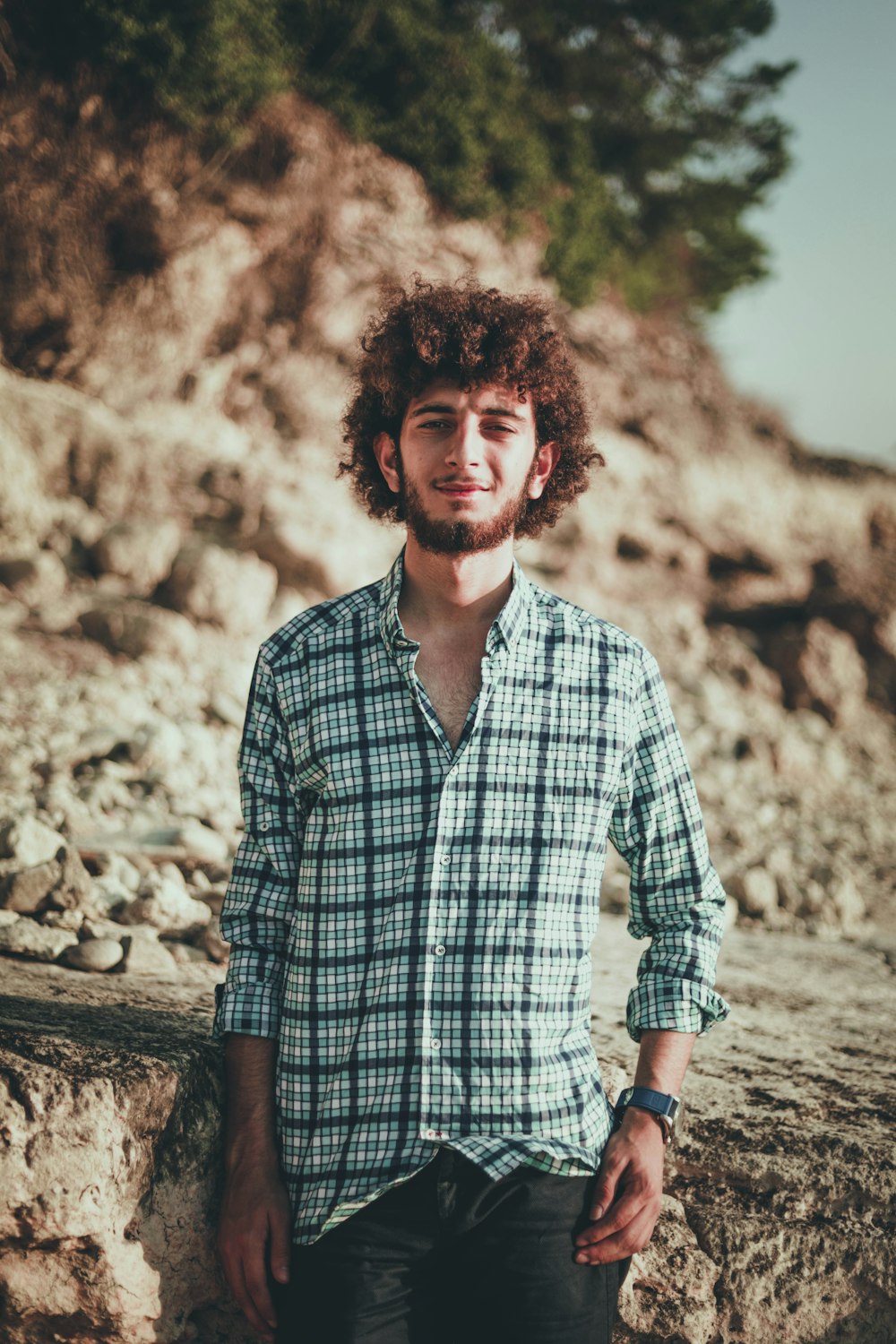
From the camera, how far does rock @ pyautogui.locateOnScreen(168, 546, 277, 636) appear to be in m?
5.90

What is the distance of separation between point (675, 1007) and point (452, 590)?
855mm

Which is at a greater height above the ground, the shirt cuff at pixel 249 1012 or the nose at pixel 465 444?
the nose at pixel 465 444

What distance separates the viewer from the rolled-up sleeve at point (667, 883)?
1.67 meters

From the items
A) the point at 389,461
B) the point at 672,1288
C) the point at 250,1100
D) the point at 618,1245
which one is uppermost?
the point at 389,461

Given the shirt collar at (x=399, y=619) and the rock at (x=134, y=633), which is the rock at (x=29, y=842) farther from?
the rock at (x=134, y=633)

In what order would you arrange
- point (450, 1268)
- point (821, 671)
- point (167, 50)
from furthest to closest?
point (821, 671) < point (167, 50) < point (450, 1268)

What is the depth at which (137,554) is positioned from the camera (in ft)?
19.6

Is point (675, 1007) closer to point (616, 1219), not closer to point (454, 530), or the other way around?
point (616, 1219)

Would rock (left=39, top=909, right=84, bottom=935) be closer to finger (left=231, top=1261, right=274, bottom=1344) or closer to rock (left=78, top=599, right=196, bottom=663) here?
finger (left=231, top=1261, right=274, bottom=1344)

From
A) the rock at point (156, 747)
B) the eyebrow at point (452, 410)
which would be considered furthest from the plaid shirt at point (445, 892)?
the rock at point (156, 747)

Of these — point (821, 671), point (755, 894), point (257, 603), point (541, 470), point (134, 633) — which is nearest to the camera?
point (541, 470)

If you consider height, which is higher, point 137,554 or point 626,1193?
point 137,554

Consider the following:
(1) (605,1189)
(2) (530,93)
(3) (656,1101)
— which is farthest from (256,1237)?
(2) (530,93)

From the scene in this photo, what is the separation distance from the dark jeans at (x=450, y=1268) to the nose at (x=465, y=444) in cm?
119
